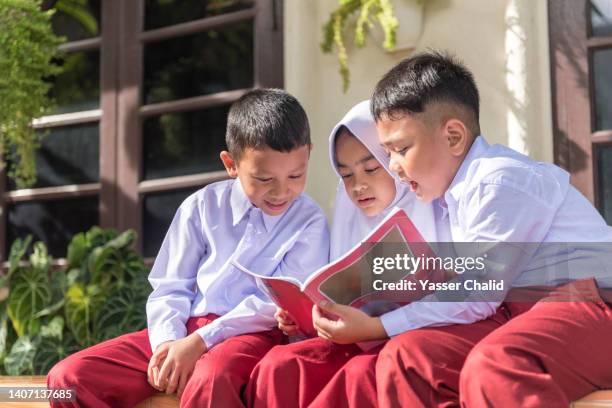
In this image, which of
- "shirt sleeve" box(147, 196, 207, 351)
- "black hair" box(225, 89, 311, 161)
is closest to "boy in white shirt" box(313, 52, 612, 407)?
"black hair" box(225, 89, 311, 161)

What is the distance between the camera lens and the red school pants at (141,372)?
2256 millimetres

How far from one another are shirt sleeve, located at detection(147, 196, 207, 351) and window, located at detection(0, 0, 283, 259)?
4.54 feet

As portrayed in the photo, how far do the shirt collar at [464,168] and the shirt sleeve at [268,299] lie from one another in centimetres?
46

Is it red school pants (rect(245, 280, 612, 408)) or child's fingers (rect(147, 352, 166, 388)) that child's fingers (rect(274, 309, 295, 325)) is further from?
child's fingers (rect(147, 352, 166, 388))

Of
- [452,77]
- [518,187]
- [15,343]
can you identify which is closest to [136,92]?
[15,343]

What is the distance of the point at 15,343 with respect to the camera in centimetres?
402

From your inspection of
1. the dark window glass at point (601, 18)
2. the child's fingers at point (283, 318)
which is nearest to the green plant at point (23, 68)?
the child's fingers at point (283, 318)

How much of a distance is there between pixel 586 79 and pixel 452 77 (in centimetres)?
134

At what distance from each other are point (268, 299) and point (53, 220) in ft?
7.75

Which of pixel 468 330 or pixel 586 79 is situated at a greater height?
pixel 586 79

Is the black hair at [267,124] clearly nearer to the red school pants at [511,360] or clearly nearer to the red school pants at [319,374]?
the red school pants at [319,374]

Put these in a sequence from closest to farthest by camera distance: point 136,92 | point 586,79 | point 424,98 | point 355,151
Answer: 1. point 424,98
2. point 355,151
3. point 586,79
4. point 136,92

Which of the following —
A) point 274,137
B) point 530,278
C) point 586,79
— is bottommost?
point 530,278

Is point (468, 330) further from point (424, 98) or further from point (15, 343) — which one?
point (15, 343)
